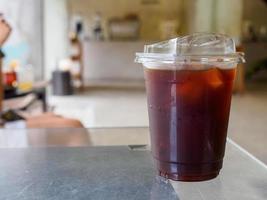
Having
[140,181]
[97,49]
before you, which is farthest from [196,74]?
[97,49]

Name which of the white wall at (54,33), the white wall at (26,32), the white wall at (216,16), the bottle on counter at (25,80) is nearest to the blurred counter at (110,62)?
the white wall at (54,33)

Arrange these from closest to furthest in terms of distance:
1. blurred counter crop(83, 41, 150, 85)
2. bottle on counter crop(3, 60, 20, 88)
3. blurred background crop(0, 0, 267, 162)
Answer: bottle on counter crop(3, 60, 20, 88) < blurred background crop(0, 0, 267, 162) < blurred counter crop(83, 41, 150, 85)

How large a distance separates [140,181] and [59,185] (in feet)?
0.61

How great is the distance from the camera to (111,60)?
32.8 feet

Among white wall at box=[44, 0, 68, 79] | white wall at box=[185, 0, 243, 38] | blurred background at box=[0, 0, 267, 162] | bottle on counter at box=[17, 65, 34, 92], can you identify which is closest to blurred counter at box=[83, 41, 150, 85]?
blurred background at box=[0, 0, 267, 162]

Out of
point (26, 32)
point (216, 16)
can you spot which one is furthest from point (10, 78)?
point (216, 16)

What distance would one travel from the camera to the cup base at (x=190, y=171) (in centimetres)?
96

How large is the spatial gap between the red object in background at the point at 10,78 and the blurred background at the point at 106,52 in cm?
1

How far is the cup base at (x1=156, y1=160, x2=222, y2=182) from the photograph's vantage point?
96 centimetres

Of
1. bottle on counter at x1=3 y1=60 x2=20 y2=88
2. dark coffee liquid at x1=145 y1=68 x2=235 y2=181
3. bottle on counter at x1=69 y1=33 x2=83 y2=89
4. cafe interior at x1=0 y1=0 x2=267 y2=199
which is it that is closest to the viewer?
dark coffee liquid at x1=145 y1=68 x2=235 y2=181

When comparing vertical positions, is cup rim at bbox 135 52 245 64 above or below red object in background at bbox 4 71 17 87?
above

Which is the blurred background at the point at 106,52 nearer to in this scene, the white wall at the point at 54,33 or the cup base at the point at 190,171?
the white wall at the point at 54,33

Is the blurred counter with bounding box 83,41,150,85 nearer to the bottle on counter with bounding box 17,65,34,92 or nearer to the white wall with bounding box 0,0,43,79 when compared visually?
the white wall with bounding box 0,0,43,79

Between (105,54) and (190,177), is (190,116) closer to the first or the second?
(190,177)
